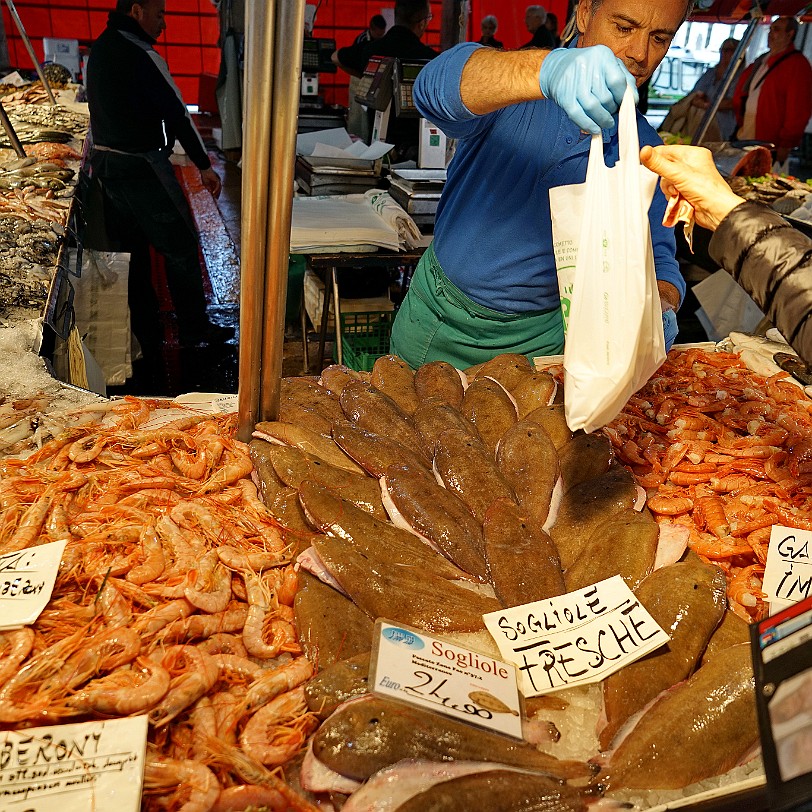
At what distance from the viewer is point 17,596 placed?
1491mm

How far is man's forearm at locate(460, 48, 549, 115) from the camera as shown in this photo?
2123 millimetres

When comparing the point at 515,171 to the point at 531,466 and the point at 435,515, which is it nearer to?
the point at 531,466

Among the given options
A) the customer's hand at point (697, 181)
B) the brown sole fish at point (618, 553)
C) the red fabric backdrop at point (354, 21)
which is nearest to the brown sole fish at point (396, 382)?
the brown sole fish at point (618, 553)

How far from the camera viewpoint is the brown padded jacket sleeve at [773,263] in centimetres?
150

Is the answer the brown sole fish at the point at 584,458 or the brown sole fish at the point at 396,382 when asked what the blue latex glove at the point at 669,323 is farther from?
the brown sole fish at the point at 396,382

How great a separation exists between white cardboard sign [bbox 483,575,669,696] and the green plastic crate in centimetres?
374

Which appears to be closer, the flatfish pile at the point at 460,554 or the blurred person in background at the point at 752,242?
the flatfish pile at the point at 460,554

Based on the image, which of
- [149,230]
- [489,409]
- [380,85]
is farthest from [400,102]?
[489,409]

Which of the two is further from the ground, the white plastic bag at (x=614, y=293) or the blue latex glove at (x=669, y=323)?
the white plastic bag at (x=614, y=293)

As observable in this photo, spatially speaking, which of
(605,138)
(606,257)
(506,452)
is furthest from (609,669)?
(605,138)

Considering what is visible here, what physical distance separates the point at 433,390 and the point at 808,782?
1.80 m

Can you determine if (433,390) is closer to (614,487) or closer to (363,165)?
(614,487)

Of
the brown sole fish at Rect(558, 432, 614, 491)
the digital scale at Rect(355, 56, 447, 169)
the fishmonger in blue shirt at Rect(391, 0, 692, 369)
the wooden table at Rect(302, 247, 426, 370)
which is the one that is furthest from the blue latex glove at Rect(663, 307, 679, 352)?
the digital scale at Rect(355, 56, 447, 169)

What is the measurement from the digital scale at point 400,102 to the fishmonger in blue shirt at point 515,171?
300cm
